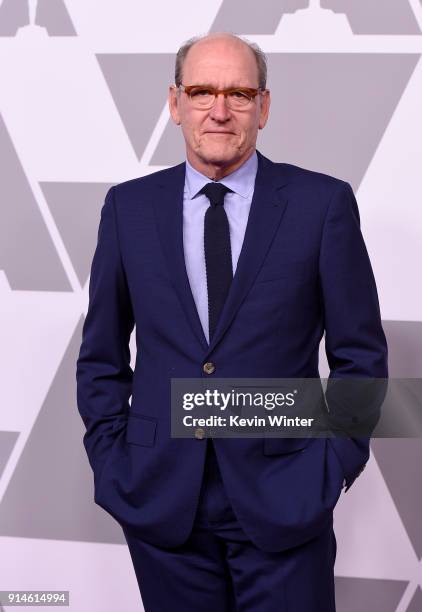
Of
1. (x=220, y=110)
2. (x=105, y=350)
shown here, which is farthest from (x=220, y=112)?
(x=105, y=350)

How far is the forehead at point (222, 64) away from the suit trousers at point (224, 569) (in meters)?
0.73

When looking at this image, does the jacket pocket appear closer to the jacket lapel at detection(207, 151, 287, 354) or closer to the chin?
the jacket lapel at detection(207, 151, 287, 354)

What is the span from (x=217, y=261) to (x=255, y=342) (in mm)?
179

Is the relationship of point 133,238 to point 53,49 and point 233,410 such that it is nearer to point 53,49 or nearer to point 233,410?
point 233,410

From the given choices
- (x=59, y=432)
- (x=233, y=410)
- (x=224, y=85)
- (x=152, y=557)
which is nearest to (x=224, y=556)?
(x=152, y=557)

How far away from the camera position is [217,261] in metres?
1.79

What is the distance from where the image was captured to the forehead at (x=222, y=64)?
1.82m

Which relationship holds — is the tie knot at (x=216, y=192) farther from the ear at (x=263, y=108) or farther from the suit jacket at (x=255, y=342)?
the ear at (x=263, y=108)

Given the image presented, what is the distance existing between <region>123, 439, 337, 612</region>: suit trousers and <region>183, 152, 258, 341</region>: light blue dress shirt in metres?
0.32

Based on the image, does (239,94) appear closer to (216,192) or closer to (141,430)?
(216,192)

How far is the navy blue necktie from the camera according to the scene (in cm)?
179

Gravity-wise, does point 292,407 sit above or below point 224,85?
below

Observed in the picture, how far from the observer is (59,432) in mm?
2924

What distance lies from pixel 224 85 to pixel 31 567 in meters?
1.89
